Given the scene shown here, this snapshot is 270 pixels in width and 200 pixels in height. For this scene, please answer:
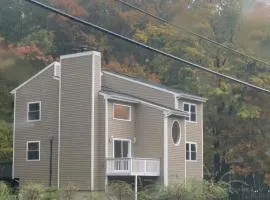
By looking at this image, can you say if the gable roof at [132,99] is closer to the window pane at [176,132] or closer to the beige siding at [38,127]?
the window pane at [176,132]

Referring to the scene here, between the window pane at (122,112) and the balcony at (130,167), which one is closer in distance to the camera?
the balcony at (130,167)

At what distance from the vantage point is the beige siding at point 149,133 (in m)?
32.8

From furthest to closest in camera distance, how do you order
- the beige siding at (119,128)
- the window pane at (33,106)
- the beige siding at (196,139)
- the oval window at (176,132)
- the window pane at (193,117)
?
the window pane at (193,117)
the beige siding at (196,139)
the window pane at (33,106)
the oval window at (176,132)
the beige siding at (119,128)

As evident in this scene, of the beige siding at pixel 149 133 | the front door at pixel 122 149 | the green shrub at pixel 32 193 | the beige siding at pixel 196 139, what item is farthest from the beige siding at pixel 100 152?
the green shrub at pixel 32 193

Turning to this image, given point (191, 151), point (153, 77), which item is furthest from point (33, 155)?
point (153, 77)

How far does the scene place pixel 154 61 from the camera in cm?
4816

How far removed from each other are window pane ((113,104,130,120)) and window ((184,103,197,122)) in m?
4.35

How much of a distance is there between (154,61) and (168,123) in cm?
1574

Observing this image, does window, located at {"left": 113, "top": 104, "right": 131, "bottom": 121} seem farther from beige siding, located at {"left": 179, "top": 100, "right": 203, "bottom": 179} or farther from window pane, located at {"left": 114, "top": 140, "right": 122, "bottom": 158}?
beige siding, located at {"left": 179, "top": 100, "right": 203, "bottom": 179}

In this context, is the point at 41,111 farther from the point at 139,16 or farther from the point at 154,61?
the point at 139,16

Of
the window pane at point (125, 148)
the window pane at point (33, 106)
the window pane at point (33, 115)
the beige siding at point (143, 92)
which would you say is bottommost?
the window pane at point (125, 148)

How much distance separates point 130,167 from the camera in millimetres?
30969

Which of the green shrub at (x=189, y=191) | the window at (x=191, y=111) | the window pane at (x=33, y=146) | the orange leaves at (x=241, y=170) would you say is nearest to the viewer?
the green shrub at (x=189, y=191)

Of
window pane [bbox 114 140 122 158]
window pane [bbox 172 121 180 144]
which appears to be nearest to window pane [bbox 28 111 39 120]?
window pane [bbox 114 140 122 158]
